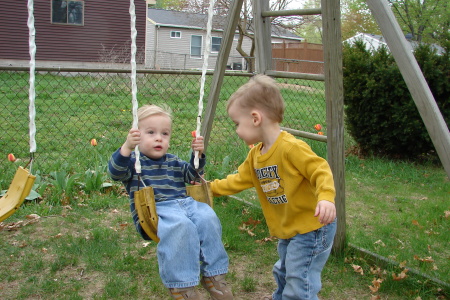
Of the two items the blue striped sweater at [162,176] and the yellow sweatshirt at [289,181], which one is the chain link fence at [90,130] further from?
the yellow sweatshirt at [289,181]

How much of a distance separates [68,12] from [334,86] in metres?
18.8

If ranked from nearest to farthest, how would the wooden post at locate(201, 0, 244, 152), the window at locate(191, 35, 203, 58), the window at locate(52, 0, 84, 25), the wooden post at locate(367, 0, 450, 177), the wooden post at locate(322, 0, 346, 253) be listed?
the wooden post at locate(367, 0, 450, 177)
the wooden post at locate(322, 0, 346, 253)
the wooden post at locate(201, 0, 244, 152)
the window at locate(52, 0, 84, 25)
the window at locate(191, 35, 203, 58)

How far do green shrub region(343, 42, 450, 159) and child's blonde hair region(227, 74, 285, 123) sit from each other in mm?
4539

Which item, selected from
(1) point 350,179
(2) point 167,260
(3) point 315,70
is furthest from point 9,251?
(3) point 315,70

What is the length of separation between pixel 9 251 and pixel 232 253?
1.73 m

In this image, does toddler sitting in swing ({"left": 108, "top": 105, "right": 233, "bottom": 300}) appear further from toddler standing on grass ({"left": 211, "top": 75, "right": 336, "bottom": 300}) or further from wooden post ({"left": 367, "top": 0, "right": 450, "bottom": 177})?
wooden post ({"left": 367, "top": 0, "right": 450, "bottom": 177})

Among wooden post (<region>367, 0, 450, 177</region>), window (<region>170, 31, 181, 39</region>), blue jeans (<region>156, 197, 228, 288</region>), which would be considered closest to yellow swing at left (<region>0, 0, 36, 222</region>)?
blue jeans (<region>156, 197, 228, 288</region>)

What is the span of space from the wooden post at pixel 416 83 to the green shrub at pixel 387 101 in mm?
3935

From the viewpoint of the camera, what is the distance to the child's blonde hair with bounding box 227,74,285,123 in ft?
7.81

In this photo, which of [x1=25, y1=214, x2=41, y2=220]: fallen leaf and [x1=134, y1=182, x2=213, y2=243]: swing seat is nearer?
[x1=134, y1=182, x2=213, y2=243]: swing seat

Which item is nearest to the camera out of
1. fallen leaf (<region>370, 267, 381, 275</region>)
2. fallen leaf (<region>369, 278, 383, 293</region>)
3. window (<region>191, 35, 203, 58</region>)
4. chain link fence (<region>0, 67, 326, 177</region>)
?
fallen leaf (<region>369, 278, 383, 293</region>)

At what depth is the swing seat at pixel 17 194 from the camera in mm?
2371

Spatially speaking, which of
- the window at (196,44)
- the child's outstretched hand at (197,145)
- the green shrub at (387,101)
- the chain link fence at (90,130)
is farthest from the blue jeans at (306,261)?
the window at (196,44)

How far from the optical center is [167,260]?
222cm
